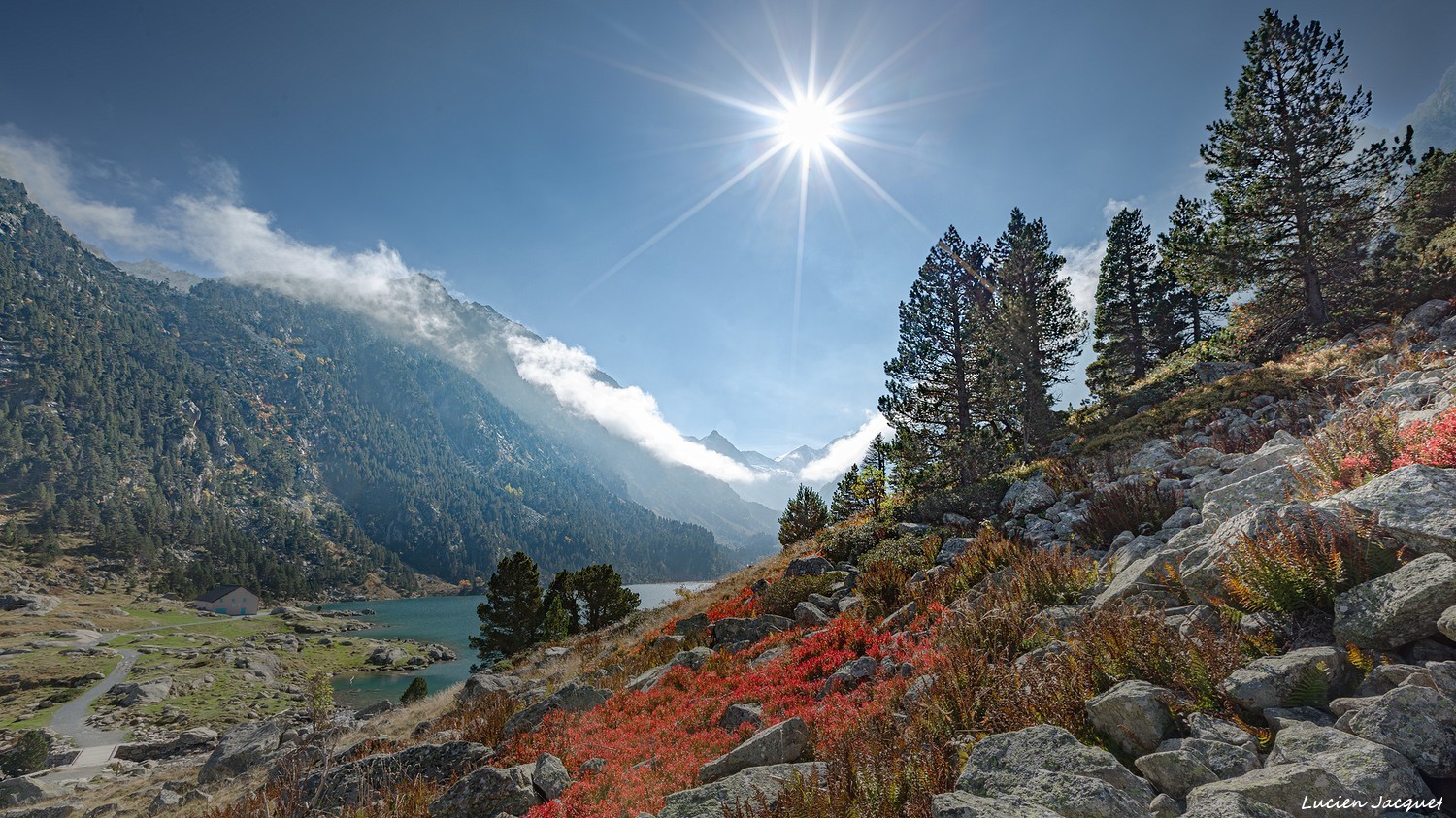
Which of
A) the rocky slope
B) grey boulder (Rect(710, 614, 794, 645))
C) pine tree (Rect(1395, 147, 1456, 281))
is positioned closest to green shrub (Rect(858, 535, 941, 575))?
the rocky slope

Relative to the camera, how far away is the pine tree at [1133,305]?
40844mm

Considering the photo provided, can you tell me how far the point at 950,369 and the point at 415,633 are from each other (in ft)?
440

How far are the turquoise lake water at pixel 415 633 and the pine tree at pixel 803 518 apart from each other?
743cm

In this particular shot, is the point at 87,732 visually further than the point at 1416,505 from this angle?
Yes

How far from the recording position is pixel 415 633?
396 ft

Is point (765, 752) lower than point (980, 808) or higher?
lower

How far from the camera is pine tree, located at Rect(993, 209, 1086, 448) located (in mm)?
26375

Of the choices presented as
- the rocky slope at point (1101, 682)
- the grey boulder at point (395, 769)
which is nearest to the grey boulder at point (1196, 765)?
the rocky slope at point (1101, 682)

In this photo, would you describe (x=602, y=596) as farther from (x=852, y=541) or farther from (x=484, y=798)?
(x=484, y=798)

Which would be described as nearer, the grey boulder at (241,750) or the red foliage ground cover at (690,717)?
the red foliage ground cover at (690,717)

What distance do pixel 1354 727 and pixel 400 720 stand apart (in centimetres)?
2134

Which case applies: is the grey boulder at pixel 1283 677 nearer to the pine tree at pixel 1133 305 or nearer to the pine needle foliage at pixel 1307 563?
the pine needle foliage at pixel 1307 563

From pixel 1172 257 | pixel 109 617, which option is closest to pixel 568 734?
pixel 1172 257

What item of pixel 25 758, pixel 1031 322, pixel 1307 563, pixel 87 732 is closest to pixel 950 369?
pixel 1031 322
